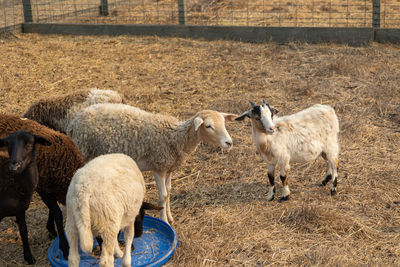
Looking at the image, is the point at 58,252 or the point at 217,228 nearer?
the point at 58,252

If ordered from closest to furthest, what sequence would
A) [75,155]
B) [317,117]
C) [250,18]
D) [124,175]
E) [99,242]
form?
[124,175] < [99,242] < [75,155] < [317,117] < [250,18]

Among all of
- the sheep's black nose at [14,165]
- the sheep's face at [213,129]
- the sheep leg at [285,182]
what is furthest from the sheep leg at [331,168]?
the sheep's black nose at [14,165]

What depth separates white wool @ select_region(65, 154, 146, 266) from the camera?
13.8ft

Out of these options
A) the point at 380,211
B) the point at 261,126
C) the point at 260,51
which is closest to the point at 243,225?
the point at 261,126

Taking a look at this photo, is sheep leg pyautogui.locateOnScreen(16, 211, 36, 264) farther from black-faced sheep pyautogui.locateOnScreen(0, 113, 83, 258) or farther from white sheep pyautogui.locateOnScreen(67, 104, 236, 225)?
white sheep pyautogui.locateOnScreen(67, 104, 236, 225)

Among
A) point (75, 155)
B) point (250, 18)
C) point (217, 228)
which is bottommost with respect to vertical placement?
point (217, 228)

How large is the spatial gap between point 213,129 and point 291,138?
1.06 meters

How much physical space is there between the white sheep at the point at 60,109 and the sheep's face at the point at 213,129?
1.71 m

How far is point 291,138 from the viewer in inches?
241

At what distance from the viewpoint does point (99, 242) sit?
501 cm

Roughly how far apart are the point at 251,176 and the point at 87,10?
31.4 ft

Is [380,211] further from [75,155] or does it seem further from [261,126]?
[75,155]

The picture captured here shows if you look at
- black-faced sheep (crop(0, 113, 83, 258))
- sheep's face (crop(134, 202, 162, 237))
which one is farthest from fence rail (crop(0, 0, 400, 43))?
sheep's face (crop(134, 202, 162, 237))

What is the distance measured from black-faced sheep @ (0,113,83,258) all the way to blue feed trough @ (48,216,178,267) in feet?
0.57
